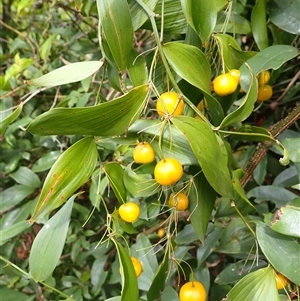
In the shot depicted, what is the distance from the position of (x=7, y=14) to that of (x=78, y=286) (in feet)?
3.30

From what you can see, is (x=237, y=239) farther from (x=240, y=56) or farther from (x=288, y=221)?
(x=240, y=56)

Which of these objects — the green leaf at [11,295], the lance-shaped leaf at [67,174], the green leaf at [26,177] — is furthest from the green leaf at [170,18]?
the green leaf at [11,295]

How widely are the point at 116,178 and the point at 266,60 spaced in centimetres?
29

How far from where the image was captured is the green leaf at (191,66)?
18.4 inches

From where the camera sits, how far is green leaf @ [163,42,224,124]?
0.47 m

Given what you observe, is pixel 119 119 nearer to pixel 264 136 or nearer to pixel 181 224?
pixel 264 136

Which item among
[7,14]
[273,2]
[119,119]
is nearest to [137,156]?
[119,119]

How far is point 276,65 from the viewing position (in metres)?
0.57

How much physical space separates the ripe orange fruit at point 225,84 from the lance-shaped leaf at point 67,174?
0.63 ft

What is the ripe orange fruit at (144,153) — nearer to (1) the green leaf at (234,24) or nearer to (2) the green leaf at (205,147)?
(2) the green leaf at (205,147)

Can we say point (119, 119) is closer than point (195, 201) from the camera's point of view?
Yes

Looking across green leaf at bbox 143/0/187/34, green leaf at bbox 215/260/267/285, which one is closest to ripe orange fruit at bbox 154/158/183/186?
green leaf at bbox 143/0/187/34

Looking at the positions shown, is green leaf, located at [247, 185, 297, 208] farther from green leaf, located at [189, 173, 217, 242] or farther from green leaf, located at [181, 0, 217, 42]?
green leaf, located at [181, 0, 217, 42]

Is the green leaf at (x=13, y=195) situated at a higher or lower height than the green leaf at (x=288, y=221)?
lower
